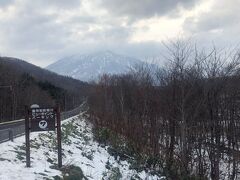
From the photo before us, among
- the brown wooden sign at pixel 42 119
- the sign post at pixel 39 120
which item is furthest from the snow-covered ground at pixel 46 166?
the brown wooden sign at pixel 42 119

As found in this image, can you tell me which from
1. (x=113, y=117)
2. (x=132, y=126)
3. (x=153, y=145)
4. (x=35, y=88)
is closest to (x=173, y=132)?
(x=153, y=145)

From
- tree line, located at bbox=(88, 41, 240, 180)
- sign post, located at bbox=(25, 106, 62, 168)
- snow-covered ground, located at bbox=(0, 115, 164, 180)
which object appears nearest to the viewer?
snow-covered ground, located at bbox=(0, 115, 164, 180)

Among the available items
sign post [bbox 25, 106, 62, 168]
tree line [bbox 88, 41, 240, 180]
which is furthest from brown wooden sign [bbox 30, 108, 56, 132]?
tree line [bbox 88, 41, 240, 180]

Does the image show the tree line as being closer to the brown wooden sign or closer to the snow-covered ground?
the snow-covered ground

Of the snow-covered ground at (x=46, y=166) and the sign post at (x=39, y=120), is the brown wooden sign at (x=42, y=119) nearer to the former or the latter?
the sign post at (x=39, y=120)

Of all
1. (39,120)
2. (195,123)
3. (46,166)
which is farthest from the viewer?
(195,123)

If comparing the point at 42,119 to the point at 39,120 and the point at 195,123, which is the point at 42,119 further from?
the point at 195,123

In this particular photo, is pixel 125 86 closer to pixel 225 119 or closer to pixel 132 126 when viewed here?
pixel 132 126

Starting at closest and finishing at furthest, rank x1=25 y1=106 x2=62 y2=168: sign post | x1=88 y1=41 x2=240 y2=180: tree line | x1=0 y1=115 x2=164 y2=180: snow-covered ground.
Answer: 1. x1=0 y1=115 x2=164 y2=180: snow-covered ground
2. x1=25 y1=106 x2=62 y2=168: sign post
3. x1=88 y1=41 x2=240 y2=180: tree line

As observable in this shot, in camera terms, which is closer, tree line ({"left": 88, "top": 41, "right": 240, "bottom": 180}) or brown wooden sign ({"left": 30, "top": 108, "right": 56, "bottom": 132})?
brown wooden sign ({"left": 30, "top": 108, "right": 56, "bottom": 132})

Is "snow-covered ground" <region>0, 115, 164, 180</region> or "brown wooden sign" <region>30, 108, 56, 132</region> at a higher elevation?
"brown wooden sign" <region>30, 108, 56, 132</region>

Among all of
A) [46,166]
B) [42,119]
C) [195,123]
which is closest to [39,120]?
[42,119]

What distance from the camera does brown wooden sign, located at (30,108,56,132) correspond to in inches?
637

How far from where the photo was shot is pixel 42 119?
16234 millimetres
